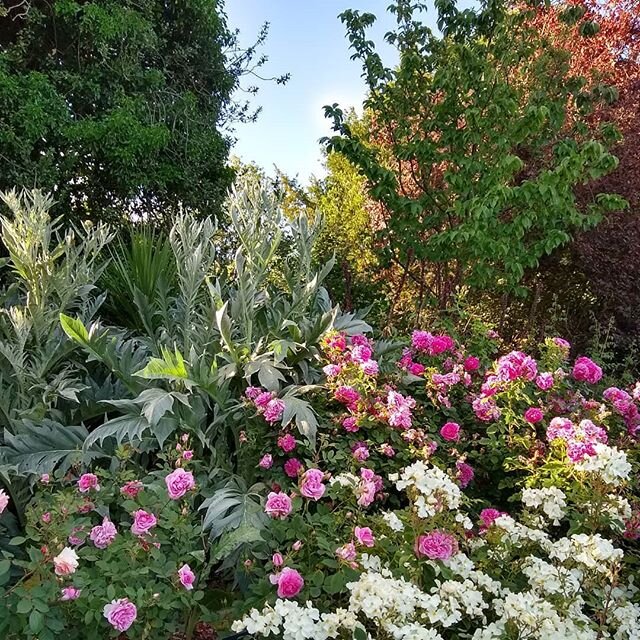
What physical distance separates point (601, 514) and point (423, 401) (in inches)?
44.1

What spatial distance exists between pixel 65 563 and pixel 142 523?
0.23 m

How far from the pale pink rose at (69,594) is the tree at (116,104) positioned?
4490 mm

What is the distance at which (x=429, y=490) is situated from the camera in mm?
1698

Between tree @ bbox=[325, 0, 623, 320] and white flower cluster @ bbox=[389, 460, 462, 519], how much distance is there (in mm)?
2962

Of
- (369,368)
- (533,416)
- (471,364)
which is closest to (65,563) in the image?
(369,368)

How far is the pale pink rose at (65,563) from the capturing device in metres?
1.52

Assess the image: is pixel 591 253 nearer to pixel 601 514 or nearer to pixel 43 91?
pixel 601 514

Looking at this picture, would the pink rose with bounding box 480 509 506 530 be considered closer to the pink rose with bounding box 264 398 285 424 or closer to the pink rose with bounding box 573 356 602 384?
the pink rose with bounding box 264 398 285 424

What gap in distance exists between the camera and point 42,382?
2.84 metres

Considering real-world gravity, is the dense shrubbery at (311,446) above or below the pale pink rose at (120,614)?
above

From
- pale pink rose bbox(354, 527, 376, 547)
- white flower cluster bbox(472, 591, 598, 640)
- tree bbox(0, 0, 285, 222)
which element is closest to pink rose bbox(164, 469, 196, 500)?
pale pink rose bbox(354, 527, 376, 547)

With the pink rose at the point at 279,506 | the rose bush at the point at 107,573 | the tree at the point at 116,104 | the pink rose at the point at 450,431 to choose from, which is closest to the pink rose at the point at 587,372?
the pink rose at the point at 450,431

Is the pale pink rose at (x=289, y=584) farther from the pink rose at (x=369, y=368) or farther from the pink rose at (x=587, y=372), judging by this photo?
the pink rose at (x=587, y=372)

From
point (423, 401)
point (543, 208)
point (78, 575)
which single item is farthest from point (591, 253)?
point (78, 575)
